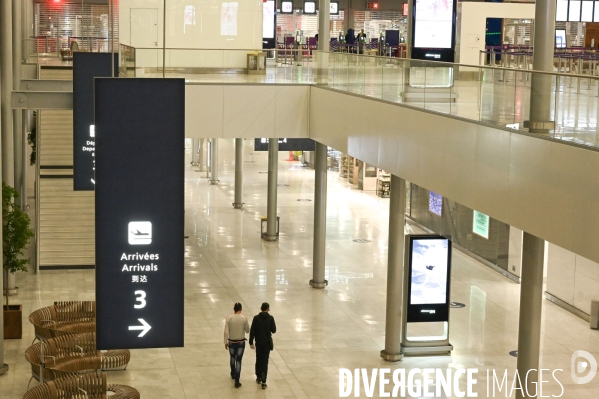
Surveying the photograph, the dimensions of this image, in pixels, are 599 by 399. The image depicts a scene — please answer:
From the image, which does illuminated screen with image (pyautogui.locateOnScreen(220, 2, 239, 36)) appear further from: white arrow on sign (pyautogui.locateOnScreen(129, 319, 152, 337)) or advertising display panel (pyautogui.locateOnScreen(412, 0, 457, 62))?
white arrow on sign (pyautogui.locateOnScreen(129, 319, 152, 337))

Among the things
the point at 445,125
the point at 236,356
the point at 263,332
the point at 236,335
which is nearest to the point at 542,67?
the point at 445,125

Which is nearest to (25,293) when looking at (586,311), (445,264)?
(445,264)

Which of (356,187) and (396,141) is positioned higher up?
(396,141)

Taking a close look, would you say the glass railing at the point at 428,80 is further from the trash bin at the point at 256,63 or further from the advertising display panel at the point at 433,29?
the advertising display panel at the point at 433,29

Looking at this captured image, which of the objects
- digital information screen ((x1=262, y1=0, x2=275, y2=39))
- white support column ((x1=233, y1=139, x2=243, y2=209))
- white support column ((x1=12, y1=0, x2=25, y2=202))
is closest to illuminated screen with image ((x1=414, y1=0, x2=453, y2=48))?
white support column ((x1=12, y1=0, x2=25, y2=202))

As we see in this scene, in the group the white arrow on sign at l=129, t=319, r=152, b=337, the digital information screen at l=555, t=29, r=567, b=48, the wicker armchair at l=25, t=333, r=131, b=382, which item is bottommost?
the wicker armchair at l=25, t=333, r=131, b=382

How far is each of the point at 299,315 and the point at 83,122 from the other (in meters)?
6.13

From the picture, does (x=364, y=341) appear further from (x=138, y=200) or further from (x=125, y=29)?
(x=125, y=29)

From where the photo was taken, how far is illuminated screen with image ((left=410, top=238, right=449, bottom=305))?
1745 centimetres

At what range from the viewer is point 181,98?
873cm

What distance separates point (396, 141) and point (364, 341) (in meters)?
4.94

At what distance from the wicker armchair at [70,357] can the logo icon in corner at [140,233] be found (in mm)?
5798

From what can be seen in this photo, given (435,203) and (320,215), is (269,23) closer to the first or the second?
(435,203)

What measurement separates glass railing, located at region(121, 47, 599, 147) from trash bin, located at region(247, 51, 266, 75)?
0.57 ft
